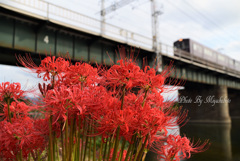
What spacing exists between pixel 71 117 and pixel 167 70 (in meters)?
0.80

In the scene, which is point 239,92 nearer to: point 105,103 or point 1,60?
point 1,60

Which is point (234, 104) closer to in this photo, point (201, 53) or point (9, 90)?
point (201, 53)

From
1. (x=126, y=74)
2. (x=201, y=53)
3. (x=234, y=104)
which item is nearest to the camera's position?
(x=126, y=74)

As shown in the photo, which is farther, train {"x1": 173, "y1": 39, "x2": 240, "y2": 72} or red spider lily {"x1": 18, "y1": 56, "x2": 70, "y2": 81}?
train {"x1": 173, "y1": 39, "x2": 240, "y2": 72}

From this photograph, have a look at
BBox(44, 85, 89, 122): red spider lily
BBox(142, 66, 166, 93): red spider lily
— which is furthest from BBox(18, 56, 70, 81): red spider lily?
BBox(142, 66, 166, 93): red spider lily

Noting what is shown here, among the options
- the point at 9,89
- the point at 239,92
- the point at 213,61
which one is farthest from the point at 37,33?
the point at 239,92

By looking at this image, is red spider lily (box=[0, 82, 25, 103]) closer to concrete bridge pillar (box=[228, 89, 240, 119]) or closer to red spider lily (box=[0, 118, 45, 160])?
red spider lily (box=[0, 118, 45, 160])

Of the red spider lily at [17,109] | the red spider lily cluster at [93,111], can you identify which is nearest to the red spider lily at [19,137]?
the red spider lily cluster at [93,111]

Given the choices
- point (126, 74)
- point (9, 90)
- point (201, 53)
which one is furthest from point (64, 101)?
point (201, 53)

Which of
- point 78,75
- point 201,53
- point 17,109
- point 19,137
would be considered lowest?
point 19,137

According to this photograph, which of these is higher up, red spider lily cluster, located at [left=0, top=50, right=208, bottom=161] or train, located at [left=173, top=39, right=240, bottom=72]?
train, located at [left=173, top=39, right=240, bottom=72]

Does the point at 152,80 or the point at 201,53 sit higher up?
the point at 201,53

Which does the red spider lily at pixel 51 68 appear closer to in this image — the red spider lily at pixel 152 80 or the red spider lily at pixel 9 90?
the red spider lily at pixel 9 90

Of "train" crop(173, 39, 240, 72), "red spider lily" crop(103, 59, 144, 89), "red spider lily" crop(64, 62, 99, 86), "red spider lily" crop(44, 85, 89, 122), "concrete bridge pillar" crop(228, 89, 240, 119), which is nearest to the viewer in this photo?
"red spider lily" crop(44, 85, 89, 122)
